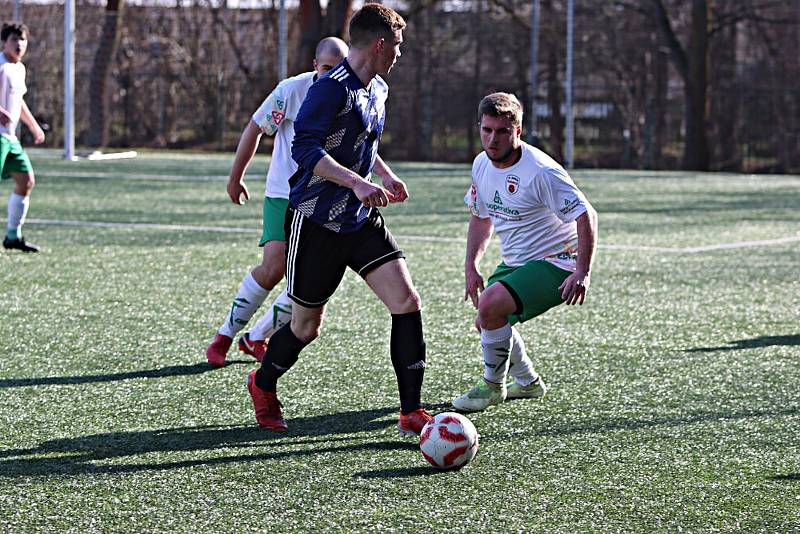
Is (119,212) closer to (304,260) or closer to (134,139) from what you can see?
(304,260)

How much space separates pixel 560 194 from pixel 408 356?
1.00 meters

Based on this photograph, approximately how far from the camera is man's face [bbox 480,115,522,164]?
5.34m

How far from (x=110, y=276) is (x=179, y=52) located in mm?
26260

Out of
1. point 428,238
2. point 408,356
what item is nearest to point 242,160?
point 408,356

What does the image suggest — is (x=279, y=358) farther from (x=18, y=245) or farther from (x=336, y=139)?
(x=18, y=245)

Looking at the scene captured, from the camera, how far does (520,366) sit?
5.73m

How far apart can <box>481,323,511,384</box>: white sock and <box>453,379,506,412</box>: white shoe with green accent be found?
0.03 m

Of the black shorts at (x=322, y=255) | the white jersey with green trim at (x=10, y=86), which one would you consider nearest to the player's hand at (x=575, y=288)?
the black shorts at (x=322, y=255)

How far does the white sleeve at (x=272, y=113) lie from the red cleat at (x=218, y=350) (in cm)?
107

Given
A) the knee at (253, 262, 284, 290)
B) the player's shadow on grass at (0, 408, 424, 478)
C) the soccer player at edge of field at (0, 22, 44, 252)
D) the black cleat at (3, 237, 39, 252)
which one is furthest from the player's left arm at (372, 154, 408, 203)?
the black cleat at (3, 237, 39, 252)

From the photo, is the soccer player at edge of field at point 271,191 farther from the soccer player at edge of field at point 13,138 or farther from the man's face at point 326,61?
the soccer player at edge of field at point 13,138

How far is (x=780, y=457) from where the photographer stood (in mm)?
4734

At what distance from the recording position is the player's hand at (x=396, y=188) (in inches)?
191

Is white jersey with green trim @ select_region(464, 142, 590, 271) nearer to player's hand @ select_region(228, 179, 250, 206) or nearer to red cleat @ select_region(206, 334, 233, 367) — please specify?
player's hand @ select_region(228, 179, 250, 206)
